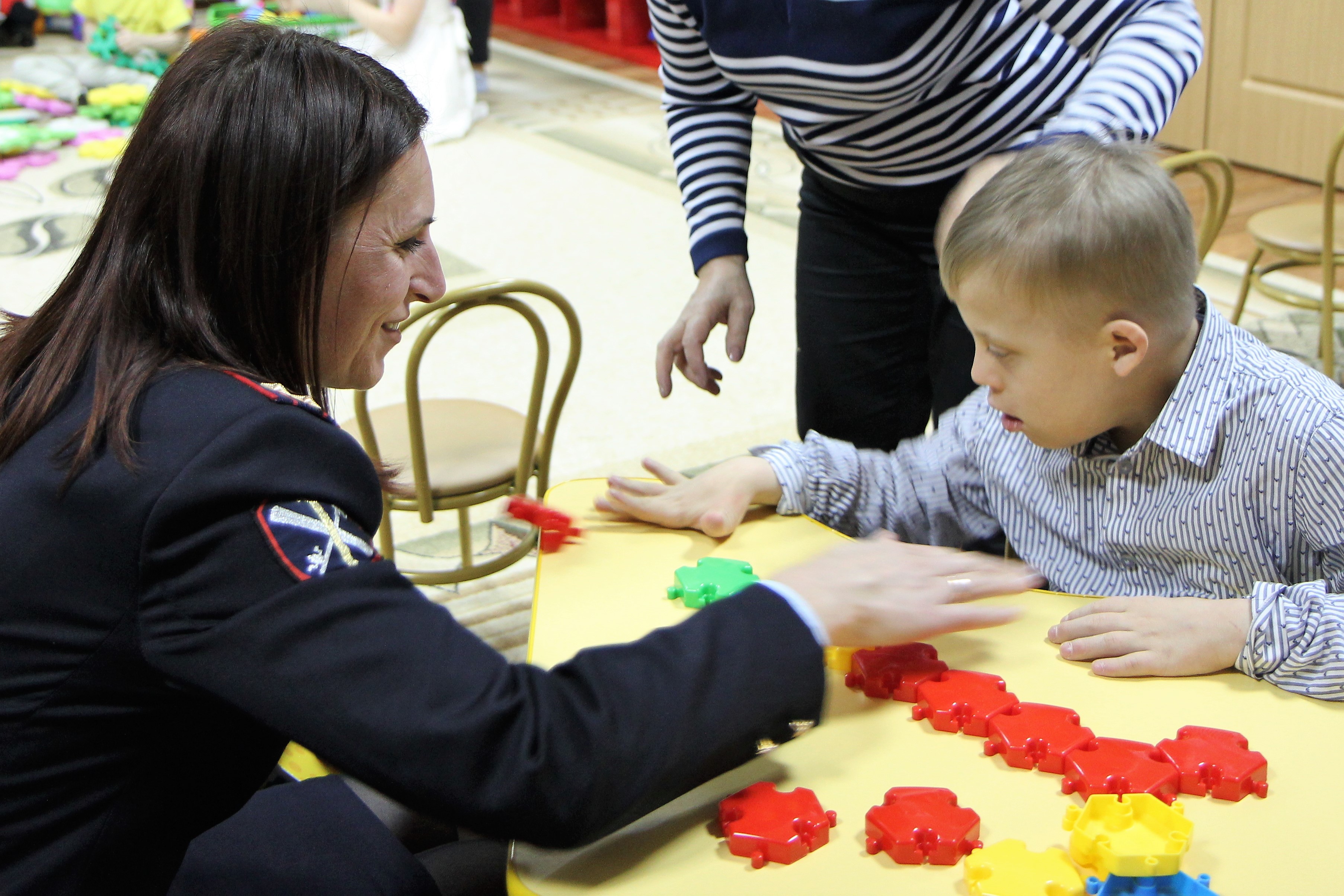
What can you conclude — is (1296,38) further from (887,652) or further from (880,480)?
(887,652)

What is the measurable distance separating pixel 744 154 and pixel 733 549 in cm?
65

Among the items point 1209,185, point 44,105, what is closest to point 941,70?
point 1209,185

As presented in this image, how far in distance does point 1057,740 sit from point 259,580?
1.90ft

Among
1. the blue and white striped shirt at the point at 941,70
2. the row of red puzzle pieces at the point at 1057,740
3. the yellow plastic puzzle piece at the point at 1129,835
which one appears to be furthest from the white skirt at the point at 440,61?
the yellow plastic puzzle piece at the point at 1129,835

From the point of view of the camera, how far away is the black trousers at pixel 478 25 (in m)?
6.39

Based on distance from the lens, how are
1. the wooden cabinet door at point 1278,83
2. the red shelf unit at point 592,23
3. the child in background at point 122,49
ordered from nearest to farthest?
the wooden cabinet door at point 1278,83, the child in background at point 122,49, the red shelf unit at point 592,23

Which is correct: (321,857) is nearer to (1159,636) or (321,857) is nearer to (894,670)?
(894,670)

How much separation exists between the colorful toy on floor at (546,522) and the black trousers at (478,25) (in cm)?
553

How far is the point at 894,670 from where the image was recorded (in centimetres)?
104

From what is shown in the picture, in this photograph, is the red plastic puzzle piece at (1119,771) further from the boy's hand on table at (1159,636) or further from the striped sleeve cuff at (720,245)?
the striped sleeve cuff at (720,245)

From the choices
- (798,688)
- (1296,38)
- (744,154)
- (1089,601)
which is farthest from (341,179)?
(1296,38)

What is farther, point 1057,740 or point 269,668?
point 1057,740

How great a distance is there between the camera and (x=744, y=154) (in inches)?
67.1

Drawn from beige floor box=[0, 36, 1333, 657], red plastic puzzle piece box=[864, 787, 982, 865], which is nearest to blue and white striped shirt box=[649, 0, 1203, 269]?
red plastic puzzle piece box=[864, 787, 982, 865]
